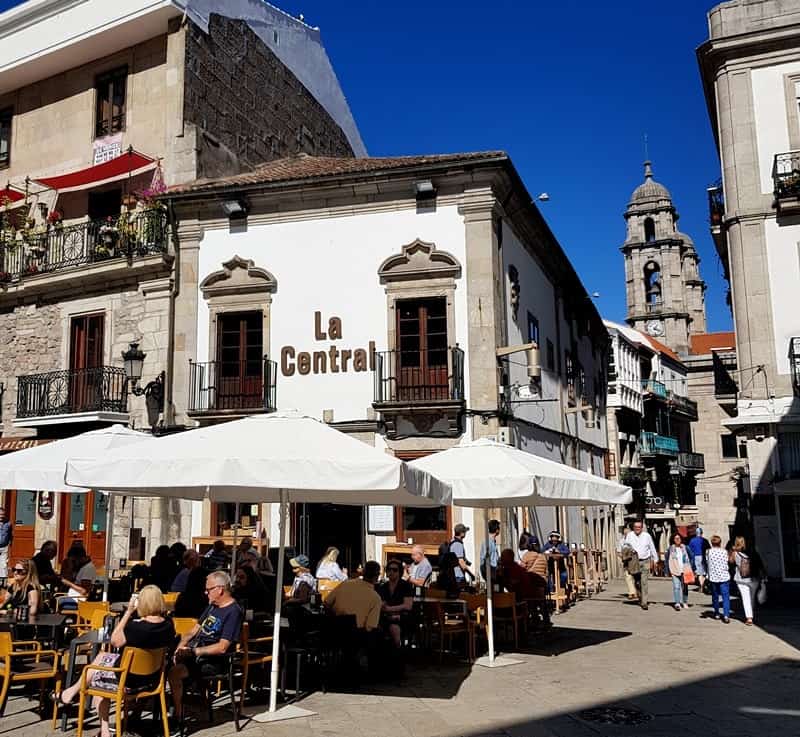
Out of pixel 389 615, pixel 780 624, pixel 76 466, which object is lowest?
pixel 780 624

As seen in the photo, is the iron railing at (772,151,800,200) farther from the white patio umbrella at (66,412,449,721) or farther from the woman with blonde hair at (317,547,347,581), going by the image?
the white patio umbrella at (66,412,449,721)

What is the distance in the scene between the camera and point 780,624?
12.6 meters

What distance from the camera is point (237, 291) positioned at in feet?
53.6

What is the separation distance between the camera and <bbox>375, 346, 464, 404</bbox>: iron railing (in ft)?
48.1

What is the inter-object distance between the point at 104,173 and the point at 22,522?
7794 mm

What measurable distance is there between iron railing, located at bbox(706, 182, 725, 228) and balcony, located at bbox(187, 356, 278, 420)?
34.1 feet

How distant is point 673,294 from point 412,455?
47378 millimetres

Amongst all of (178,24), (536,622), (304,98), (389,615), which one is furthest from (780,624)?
(304,98)

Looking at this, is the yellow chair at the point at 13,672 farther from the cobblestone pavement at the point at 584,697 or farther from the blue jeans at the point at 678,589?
the blue jeans at the point at 678,589

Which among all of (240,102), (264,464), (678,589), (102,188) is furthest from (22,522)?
(264,464)

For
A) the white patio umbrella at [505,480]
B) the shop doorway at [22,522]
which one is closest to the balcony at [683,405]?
the shop doorway at [22,522]

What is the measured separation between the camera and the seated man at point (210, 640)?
244 inches

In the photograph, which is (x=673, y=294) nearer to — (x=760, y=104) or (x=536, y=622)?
(x=760, y=104)

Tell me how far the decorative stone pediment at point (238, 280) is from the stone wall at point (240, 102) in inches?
120
